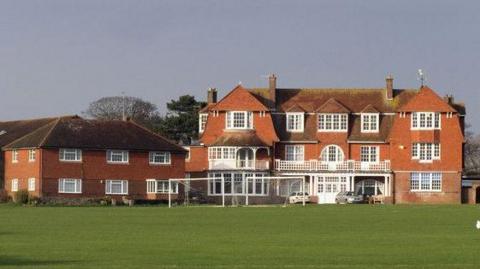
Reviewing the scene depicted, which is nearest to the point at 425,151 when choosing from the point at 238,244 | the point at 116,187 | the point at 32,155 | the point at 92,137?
the point at 116,187

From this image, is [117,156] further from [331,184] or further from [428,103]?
[428,103]

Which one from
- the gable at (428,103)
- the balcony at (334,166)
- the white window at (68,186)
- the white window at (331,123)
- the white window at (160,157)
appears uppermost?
the gable at (428,103)

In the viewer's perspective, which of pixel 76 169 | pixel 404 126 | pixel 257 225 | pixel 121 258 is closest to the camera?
pixel 121 258

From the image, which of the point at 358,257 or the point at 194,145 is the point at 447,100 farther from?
the point at 358,257

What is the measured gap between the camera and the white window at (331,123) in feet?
303

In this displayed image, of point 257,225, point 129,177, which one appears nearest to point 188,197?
point 129,177

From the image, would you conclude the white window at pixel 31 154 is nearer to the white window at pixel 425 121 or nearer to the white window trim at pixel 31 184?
the white window trim at pixel 31 184

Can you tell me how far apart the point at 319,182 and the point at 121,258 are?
6731 cm

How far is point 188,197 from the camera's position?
86.1 meters

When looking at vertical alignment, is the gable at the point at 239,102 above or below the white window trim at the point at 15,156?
above

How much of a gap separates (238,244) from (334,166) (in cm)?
6261

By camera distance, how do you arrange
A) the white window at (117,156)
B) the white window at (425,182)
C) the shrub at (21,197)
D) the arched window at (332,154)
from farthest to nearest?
1. the arched window at (332,154)
2. the white window at (425,182)
3. the white window at (117,156)
4. the shrub at (21,197)

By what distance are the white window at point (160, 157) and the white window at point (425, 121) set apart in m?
18.8

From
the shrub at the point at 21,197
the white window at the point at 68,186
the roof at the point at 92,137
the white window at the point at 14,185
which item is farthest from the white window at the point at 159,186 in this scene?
the shrub at the point at 21,197
